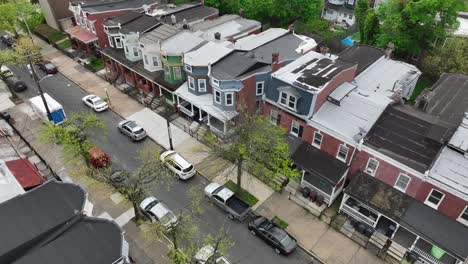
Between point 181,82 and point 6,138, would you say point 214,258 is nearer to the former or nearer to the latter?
point 181,82

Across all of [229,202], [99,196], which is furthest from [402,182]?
[99,196]

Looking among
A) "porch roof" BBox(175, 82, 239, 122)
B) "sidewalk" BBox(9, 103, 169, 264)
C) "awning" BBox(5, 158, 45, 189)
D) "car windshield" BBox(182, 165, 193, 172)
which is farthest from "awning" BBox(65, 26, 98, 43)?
"car windshield" BBox(182, 165, 193, 172)

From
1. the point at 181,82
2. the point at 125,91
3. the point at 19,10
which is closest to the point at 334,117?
the point at 181,82

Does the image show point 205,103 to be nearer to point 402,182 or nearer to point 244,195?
point 244,195

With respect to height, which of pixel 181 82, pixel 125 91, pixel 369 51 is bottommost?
pixel 125 91

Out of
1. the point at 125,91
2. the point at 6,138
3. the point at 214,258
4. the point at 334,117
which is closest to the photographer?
the point at 214,258

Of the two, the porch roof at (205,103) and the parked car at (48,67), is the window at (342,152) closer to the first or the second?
the porch roof at (205,103)

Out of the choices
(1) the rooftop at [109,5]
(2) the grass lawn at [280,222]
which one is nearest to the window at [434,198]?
(2) the grass lawn at [280,222]
